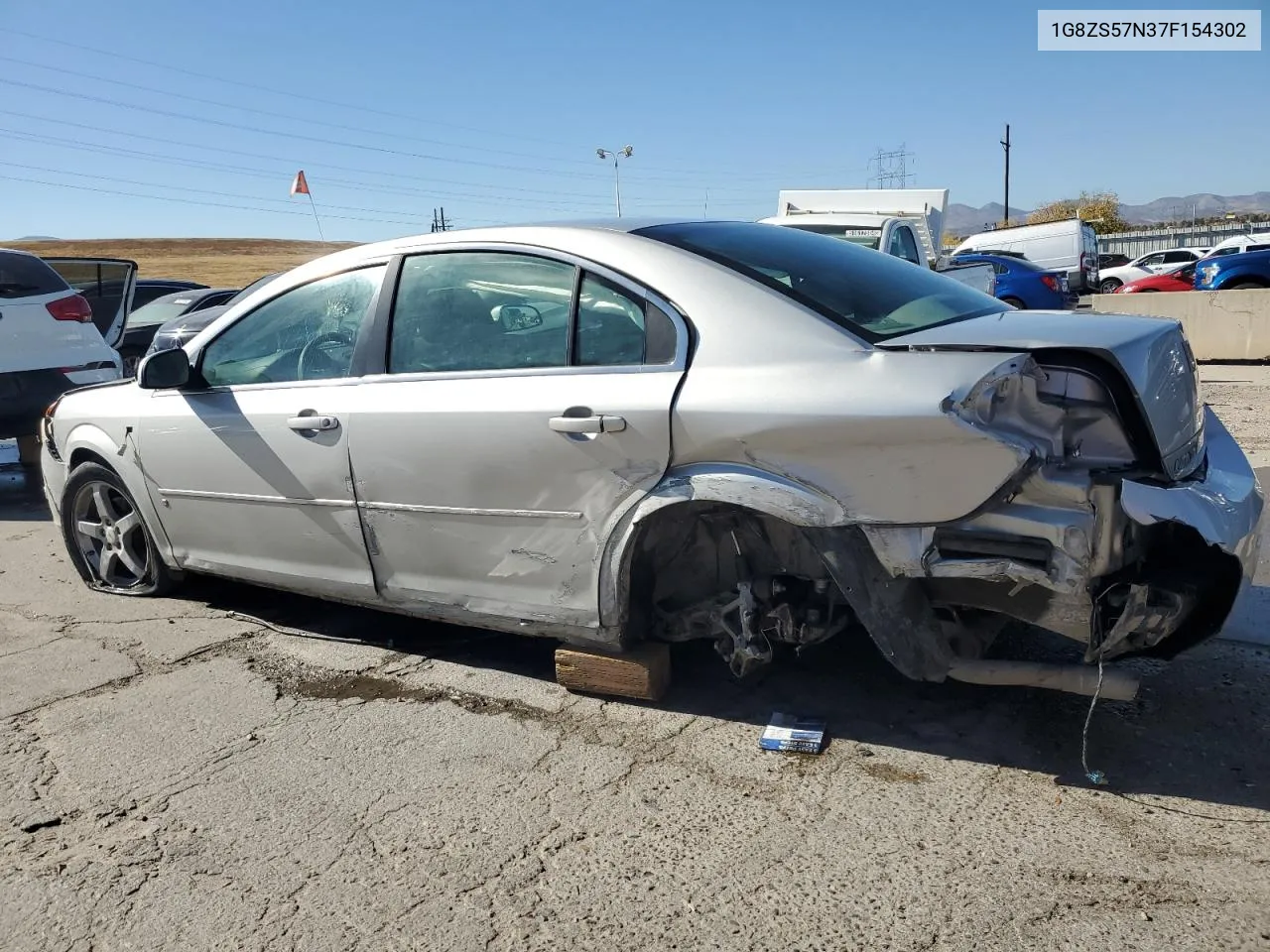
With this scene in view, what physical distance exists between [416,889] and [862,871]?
41.8 inches

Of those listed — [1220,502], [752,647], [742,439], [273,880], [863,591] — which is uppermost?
[742,439]

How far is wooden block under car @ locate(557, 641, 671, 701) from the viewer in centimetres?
331

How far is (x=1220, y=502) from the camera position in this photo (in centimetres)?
260

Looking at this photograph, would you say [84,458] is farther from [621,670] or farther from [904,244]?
[904,244]

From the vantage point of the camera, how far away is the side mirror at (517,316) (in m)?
3.36

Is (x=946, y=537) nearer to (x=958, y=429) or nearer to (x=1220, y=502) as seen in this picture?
(x=958, y=429)

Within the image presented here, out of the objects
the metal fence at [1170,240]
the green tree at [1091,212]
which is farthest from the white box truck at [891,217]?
the green tree at [1091,212]

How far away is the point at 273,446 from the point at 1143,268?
29.9m

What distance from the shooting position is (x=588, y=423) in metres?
3.06

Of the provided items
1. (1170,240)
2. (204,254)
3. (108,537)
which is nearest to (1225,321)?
(108,537)

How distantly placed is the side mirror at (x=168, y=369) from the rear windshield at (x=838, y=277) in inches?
77.8

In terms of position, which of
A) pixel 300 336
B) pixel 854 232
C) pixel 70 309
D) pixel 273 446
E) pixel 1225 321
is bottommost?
pixel 1225 321

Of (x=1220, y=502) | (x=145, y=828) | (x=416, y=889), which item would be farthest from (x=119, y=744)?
(x=1220, y=502)

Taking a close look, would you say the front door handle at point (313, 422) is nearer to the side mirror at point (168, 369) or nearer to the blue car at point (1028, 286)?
the side mirror at point (168, 369)
